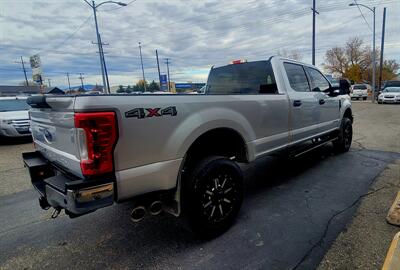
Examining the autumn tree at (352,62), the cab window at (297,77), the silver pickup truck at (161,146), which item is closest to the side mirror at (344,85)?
the cab window at (297,77)

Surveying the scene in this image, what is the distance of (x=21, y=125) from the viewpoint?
940 centimetres

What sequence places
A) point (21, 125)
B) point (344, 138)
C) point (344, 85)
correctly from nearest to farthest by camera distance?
point (344, 85) < point (344, 138) < point (21, 125)

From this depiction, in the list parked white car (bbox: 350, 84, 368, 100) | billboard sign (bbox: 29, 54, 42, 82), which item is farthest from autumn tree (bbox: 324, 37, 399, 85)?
billboard sign (bbox: 29, 54, 42, 82)

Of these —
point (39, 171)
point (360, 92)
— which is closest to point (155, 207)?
point (39, 171)

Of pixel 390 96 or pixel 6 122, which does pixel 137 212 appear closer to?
pixel 6 122

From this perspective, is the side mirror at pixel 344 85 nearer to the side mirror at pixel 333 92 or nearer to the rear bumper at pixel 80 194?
the side mirror at pixel 333 92

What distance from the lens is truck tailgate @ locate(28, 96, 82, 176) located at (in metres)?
2.21

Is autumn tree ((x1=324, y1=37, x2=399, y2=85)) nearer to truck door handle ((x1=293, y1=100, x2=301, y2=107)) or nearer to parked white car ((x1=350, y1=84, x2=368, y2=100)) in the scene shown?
parked white car ((x1=350, y1=84, x2=368, y2=100))

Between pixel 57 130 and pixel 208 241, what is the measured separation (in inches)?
72.5

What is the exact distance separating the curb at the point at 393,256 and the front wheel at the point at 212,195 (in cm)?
145

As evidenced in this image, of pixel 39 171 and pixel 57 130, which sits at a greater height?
pixel 57 130

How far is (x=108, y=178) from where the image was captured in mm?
2156

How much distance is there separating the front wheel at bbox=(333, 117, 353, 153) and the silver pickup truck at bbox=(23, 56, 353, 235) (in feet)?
Result: 8.12

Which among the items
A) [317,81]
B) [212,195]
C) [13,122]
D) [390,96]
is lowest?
[390,96]
